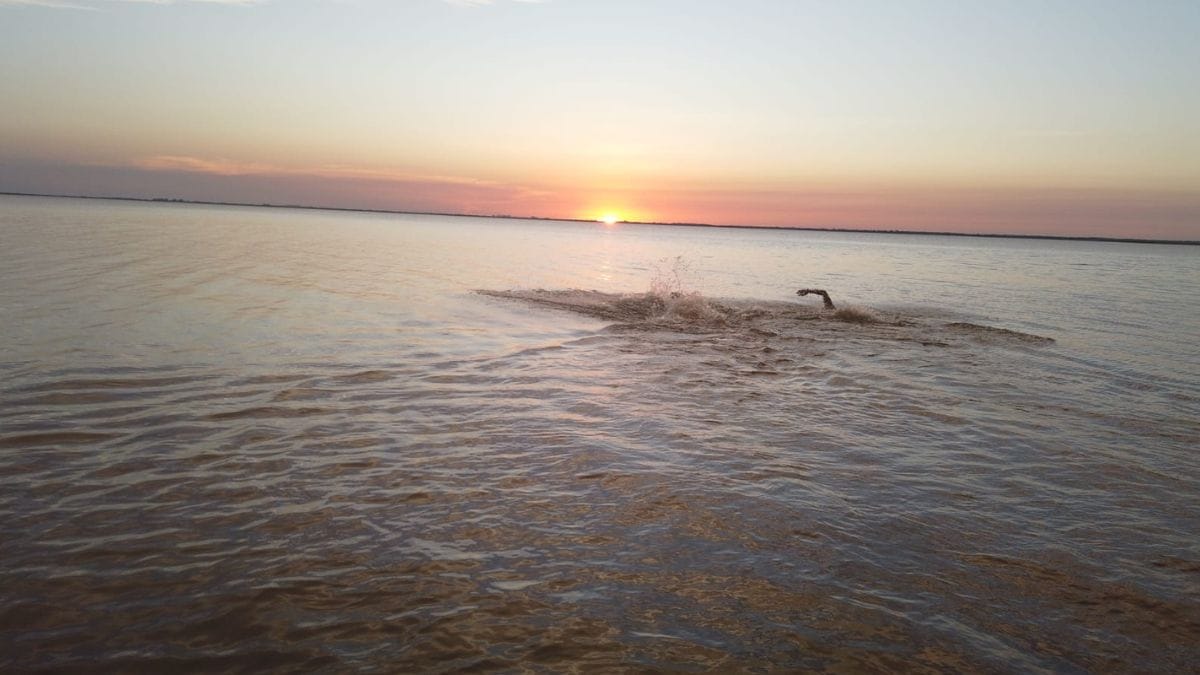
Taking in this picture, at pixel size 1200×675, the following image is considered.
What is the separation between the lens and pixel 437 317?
18.9 metres

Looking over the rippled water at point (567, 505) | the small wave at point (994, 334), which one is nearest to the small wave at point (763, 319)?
the small wave at point (994, 334)

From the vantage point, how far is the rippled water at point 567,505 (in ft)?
14.3

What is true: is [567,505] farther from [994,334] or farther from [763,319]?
[994,334]

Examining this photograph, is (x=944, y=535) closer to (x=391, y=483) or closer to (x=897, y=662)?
(x=897, y=662)

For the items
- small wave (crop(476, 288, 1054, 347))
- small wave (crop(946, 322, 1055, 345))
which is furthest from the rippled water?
small wave (crop(476, 288, 1054, 347))

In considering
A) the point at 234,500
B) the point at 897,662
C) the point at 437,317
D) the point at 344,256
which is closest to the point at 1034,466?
the point at 897,662

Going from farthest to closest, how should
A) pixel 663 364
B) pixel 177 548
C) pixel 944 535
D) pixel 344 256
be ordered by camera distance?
pixel 344 256, pixel 663 364, pixel 944 535, pixel 177 548

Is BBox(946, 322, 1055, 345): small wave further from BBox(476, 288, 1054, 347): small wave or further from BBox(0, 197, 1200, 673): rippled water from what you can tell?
BBox(0, 197, 1200, 673): rippled water

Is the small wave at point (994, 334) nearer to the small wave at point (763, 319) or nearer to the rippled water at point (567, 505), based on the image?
the small wave at point (763, 319)

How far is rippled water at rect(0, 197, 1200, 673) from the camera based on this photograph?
4.36m

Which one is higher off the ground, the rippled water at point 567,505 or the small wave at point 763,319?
the small wave at point 763,319

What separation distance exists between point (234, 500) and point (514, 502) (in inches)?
102

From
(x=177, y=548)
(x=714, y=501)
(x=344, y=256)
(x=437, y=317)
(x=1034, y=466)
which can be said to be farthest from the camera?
(x=344, y=256)

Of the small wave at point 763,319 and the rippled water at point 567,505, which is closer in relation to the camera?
the rippled water at point 567,505
